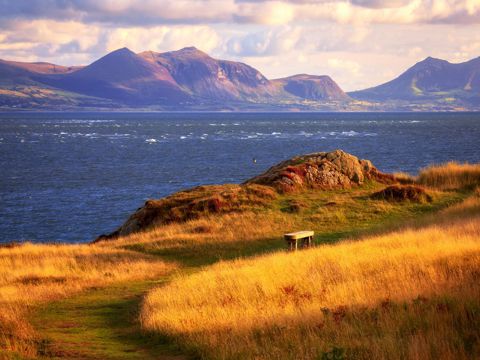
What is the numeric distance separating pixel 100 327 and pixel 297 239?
1195 centimetres

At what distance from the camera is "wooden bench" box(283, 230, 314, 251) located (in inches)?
1011

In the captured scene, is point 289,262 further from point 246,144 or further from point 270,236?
point 246,144

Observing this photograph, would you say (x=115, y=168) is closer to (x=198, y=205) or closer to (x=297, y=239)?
(x=198, y=205)

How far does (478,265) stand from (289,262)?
19.4 feet

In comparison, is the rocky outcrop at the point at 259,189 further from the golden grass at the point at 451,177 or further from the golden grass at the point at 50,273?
the golden grass at the point at 50,273

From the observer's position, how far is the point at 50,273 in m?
24.9

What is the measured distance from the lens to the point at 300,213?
3447cm

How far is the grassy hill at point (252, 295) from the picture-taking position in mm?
12039

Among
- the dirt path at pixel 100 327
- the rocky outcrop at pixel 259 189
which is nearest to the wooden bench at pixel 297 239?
the dirt path at pixel 100 327

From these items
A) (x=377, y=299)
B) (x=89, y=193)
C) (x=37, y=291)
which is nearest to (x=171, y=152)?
(x=89, y=193)

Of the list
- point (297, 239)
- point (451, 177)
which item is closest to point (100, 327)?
point (297, 239)

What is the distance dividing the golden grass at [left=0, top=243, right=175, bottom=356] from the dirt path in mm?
586

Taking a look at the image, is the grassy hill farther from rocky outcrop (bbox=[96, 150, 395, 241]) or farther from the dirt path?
rocky outcrop (bbox=[96, 150, 395, 241])

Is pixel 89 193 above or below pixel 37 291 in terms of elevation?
→ below
